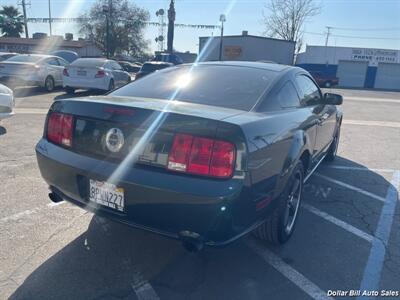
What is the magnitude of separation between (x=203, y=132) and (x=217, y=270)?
1.20m

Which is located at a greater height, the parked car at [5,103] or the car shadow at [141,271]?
the parked car at [5,103]

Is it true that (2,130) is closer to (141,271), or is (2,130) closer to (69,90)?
(141,271)

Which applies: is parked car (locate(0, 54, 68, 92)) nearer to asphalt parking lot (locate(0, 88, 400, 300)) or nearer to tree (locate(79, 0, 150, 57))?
asphalt parking lot (locate(0, 88, 400, 300))

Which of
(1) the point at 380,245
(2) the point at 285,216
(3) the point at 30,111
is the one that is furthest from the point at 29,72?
(1) the point at 380,245

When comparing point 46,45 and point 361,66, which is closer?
point 361,66

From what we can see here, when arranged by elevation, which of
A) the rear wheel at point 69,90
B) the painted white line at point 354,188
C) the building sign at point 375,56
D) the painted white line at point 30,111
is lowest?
the painted white line at point 30,111

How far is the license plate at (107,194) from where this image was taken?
248cm

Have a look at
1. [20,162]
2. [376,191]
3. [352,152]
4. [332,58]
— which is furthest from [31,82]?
[332,58]

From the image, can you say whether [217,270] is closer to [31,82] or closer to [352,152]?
[352,152]

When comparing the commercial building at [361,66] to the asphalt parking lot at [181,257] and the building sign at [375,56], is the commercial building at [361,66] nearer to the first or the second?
the building sign at [375,56]

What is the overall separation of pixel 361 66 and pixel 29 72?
43675mm

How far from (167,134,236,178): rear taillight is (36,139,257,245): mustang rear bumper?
0.18 feet

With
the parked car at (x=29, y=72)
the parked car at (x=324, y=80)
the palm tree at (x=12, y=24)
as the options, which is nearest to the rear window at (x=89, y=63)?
the parked car at (x=29, y=72)

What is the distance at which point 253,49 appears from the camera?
105 ft
